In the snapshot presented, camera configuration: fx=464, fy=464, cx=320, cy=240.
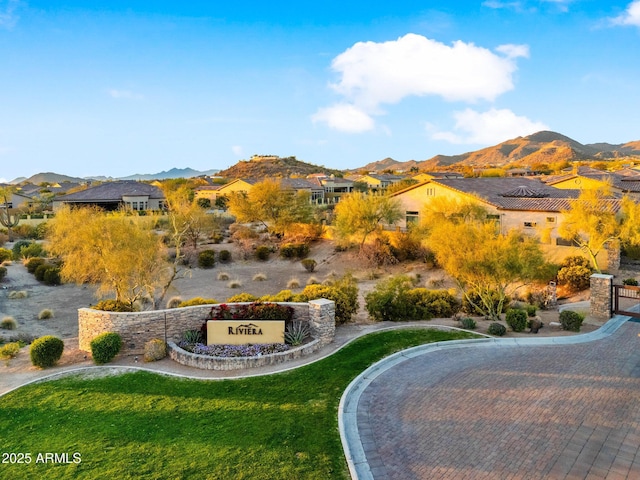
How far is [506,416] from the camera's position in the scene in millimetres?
11219

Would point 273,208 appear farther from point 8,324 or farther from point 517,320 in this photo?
point 517,320

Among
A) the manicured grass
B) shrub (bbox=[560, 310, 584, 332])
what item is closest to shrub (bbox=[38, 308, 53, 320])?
the manicured grass

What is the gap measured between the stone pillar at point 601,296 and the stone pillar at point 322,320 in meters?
11.7

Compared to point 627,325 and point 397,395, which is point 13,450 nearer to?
point 397,395

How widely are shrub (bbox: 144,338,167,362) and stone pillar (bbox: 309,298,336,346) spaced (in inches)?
214

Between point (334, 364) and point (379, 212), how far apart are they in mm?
27215

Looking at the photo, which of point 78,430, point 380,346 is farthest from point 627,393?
point 78,430

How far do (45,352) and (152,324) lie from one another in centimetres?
356

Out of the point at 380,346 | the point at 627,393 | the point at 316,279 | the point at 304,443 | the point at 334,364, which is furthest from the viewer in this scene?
the point at 316,279

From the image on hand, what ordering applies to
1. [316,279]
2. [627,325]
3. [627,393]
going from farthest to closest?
1. [316,279]
2. [627,325]
3. [627,393]

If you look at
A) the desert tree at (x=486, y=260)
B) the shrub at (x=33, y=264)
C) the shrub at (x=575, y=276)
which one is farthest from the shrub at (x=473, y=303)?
the shrub at (x=33, y=264)

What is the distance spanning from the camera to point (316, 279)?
34.7 metres

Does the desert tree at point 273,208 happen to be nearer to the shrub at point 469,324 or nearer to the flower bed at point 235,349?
the shrub at point 469,324

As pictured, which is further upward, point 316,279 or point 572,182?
point 572,182
